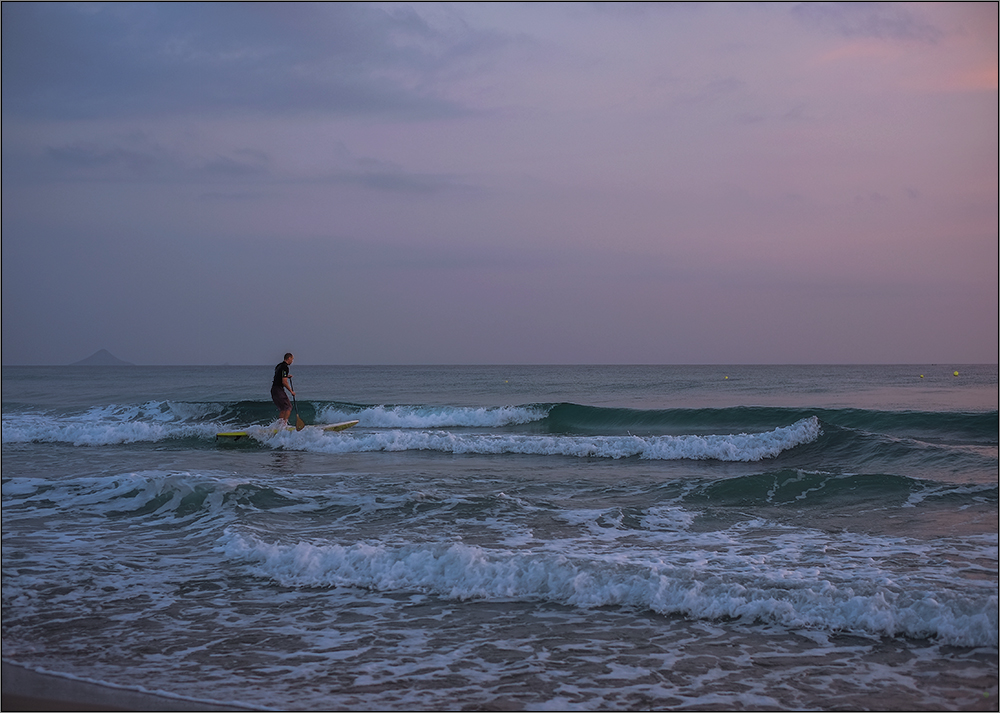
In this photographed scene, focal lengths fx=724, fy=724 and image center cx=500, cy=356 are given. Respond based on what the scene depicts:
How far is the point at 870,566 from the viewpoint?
708 cm

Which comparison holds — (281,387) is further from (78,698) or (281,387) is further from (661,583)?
(78,698)

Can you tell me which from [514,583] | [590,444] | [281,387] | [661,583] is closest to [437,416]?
[281,387]

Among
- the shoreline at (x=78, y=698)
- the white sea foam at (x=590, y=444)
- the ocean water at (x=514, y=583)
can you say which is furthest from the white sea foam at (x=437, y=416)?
the shoreline at (x=78, y=698)

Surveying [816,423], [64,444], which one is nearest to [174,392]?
[64,444]

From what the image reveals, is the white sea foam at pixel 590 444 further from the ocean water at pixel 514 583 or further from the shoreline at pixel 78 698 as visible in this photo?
the shoreline at pixel 78 698

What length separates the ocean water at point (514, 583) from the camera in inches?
192

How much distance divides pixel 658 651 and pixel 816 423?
14.4m

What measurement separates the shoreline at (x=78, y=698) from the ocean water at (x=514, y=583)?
0.36 feet

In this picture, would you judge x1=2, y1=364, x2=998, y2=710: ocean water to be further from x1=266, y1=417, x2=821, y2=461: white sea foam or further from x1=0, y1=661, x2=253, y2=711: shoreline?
x1=266, y1=417, x2=821, y2=461: white sea foam

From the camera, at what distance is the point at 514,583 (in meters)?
6.90

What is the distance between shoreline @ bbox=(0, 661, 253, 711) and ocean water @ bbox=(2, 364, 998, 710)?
0.11m

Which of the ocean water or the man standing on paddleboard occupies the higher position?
the man standing on paddleboard

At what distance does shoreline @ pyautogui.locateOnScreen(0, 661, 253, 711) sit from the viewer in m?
4.46

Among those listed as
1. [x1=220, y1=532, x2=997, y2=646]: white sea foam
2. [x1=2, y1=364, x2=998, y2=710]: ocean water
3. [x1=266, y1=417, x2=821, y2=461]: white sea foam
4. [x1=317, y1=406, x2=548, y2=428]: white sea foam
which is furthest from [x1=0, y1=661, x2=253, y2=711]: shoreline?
[x1=317, y1=406, x2=548, y2=428]: white sea foam
